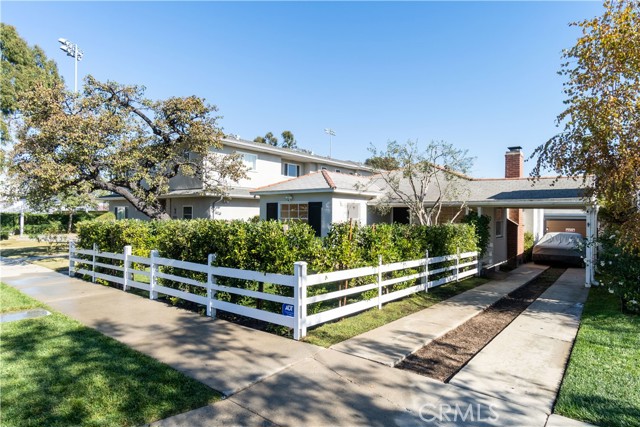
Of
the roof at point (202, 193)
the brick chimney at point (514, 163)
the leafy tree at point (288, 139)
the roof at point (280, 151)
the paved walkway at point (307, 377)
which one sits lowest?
the paved walkway at point (307, 377)

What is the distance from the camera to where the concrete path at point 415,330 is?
5.19m

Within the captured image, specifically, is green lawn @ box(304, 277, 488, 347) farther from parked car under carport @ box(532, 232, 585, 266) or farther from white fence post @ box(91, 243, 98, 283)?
parked car under carport @ box(532, 232, 585, 266)

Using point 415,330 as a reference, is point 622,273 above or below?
above

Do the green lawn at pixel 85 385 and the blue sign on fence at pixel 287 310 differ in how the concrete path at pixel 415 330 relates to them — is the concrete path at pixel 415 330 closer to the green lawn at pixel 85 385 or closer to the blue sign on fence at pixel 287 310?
the blue sign on fence at pixel 287 310

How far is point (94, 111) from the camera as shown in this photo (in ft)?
52.2

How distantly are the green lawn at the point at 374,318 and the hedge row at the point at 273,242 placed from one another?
1040 mm

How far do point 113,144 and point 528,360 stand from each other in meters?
16.9

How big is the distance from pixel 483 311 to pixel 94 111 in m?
17.4

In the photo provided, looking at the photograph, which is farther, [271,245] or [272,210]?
[272,210]

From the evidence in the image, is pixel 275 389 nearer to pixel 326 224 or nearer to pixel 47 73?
pixel 326 224

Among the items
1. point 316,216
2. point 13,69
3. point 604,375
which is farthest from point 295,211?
point 13,69

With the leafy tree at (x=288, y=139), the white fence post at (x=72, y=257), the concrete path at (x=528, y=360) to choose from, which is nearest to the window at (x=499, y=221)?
the concrete path at (x=528, y=360)

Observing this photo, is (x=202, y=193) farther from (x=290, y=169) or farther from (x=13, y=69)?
(x=13, y=69)

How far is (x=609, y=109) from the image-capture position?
651 cm
